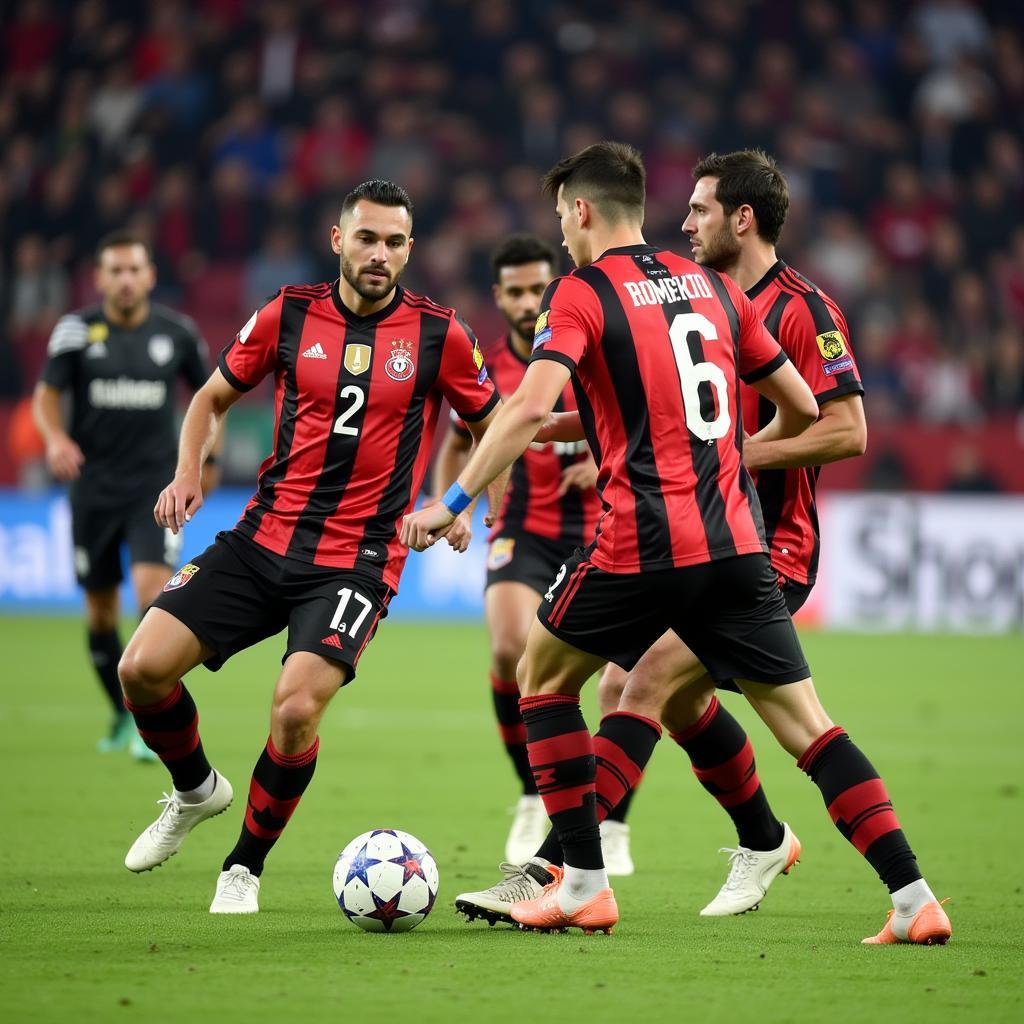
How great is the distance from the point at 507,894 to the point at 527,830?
5.30 feet

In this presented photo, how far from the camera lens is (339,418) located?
19.1 ft

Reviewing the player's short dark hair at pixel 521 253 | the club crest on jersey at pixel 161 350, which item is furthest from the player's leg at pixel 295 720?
the club crest on jersey at pixel 161 350

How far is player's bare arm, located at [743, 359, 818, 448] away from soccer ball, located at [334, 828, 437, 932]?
→ 1.74 meters

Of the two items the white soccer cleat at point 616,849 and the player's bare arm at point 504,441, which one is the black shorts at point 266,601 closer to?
the player's bare arm at point 504,441

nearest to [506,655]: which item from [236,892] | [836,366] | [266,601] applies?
[266,601]

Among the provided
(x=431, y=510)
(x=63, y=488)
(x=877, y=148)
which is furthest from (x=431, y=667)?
(x=877, y=148)

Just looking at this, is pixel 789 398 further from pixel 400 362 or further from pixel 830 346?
pixel 400 362

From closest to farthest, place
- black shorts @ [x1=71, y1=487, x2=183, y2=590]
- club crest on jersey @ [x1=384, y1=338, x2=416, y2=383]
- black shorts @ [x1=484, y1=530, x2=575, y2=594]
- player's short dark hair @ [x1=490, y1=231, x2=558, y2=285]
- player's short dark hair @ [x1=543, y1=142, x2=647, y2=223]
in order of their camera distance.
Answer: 1. player's short dark hair @ [x1=543, y1=142, x2=647, y2=223]
2. club crest on jersey @ [x1=384, y1=338, x2=416, y2=383]
3. black shorts @ [x1=484, y1=530, x2=575, y2=594]
4. player's short dark hair @ [x1=490, y1=231, x2=558, y2=285]
5. black shorts @ [x1=71, y1=487, x2=183, y2=590]

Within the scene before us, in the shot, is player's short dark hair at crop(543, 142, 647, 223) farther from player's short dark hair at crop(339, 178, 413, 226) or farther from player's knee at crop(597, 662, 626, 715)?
player's knee at crop(597, 662, 626, 715)

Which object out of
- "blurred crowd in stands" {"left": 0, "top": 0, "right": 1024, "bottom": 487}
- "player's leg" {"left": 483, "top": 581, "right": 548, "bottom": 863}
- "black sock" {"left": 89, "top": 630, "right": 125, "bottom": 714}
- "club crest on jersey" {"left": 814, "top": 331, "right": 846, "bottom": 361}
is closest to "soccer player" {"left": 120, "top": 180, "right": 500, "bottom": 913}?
"club crest on jersey" {"left": 814, "top": 331, "right": 846, "bottom": 361}

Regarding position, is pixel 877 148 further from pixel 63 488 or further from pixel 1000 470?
pixel 63 488

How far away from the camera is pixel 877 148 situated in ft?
71.6

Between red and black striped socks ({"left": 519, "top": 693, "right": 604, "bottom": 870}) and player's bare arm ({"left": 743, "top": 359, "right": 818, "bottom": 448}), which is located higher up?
player's bare arm ({"left": 743, "top": 359, "right": 818, "bottom": 448})

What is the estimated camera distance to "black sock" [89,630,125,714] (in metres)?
9.62
